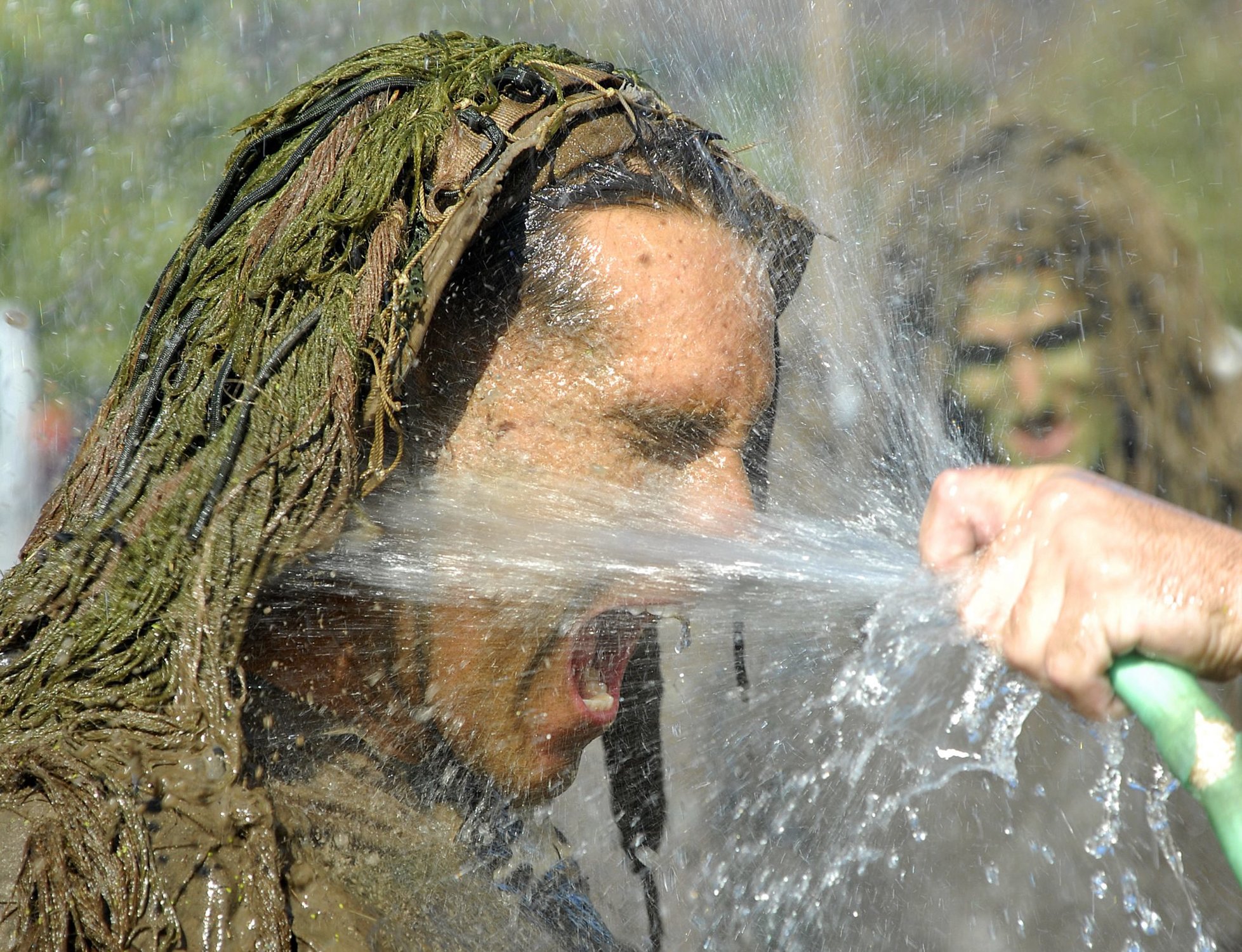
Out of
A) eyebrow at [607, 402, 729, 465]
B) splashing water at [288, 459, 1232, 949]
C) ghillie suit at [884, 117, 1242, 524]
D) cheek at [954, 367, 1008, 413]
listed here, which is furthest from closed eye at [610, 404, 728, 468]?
cheek at [954, 367, 1008, 413]

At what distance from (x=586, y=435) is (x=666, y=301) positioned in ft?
1.20

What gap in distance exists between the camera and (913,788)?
355 centimetres

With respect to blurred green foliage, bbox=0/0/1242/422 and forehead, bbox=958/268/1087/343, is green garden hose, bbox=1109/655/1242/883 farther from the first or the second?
blurred green foliage, bbox=0/0/1242/422

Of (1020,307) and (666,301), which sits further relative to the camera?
(1020,307)

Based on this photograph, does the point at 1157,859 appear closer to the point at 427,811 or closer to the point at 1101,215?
the point at 1101,215

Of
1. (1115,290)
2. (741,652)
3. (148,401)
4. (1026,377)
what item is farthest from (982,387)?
(148,401)

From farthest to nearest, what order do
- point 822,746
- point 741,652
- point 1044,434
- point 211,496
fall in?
point 1044,434, point 822,746, point 741,652, point 211,496

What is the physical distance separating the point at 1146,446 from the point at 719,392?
271 cm

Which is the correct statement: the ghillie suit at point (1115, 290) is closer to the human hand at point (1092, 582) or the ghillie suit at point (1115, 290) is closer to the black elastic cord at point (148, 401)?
the human hand at point (1092, 582)

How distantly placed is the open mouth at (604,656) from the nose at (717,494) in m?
0.32

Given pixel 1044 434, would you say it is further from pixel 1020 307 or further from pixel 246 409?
pixel 246 409

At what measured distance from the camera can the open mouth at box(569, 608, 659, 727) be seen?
256 cm

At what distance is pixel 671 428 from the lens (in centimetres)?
249

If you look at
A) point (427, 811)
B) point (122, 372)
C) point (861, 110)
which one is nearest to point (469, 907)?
point (427, 811)
